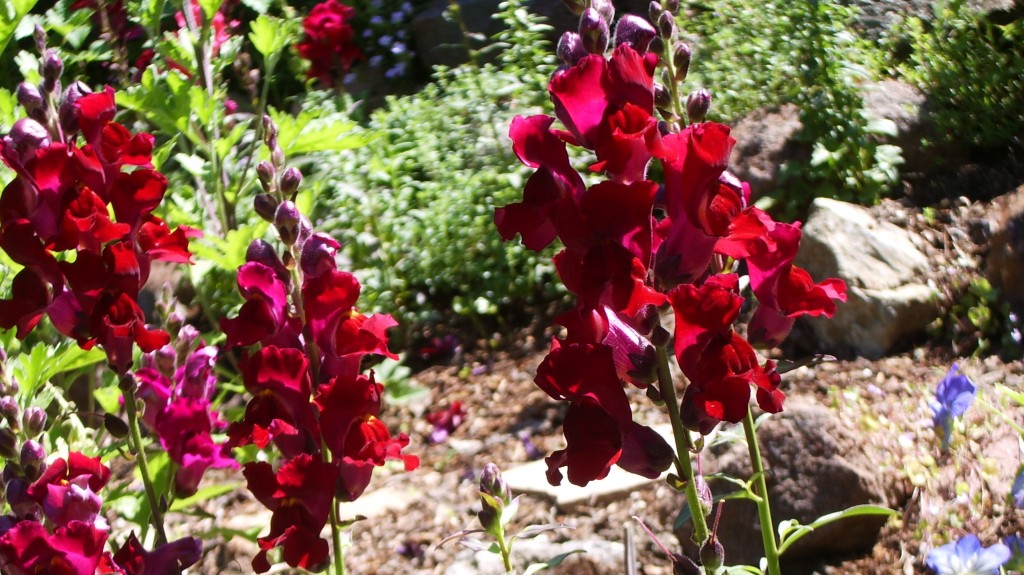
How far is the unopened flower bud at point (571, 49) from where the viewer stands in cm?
118

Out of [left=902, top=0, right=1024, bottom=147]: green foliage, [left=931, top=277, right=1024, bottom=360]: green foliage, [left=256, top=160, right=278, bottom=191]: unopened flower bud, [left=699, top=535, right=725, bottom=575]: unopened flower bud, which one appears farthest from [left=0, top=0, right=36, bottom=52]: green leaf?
[left=902, top=0, right=1024, bottom=147]: green foliage

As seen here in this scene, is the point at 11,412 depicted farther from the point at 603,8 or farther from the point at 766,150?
the point at 766,150

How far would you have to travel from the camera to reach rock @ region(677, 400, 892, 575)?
230 cm

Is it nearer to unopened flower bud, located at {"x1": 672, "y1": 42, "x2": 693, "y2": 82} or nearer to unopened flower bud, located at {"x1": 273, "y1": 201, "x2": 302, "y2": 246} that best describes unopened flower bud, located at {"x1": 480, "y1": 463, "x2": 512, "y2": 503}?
unopened flower bud, located at {"x1": 273, "y1": 201, "x2": 302, "y2": 246}

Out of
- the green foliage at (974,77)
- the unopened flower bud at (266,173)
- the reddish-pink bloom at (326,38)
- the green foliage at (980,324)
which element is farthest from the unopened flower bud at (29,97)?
the reddish-pink bloom at (326,38)

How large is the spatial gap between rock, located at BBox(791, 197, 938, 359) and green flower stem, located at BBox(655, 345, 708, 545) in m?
2.41

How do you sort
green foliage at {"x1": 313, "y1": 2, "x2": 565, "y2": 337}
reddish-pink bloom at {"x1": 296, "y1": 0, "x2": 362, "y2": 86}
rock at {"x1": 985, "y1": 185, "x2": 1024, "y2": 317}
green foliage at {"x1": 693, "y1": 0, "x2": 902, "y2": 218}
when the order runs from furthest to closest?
reddish-pink bloom at {"x1": 296, "y1": 0, "x2": 362, "y2": 86} → green foliage at {"x1": 313, "y1": 2, "x2": 565, "y2": 337} → green foliage at {"x1": 693, "y1": 0, "x2": 902, "y2": 218} → rock at {"x1": 985, "y1": 185, "x2": 1024, "y2": 317}

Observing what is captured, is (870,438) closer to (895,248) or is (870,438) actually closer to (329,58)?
(895,248)

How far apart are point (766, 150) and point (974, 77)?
0.98 meters

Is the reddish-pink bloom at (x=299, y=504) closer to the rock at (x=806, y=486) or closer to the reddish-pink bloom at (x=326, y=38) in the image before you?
the rock at (x=806, y=486)

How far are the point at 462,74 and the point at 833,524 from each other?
3569 mm

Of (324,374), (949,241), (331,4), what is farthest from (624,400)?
(331,4)

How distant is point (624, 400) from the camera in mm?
1168

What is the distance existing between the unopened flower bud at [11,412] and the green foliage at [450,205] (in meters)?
2.34
